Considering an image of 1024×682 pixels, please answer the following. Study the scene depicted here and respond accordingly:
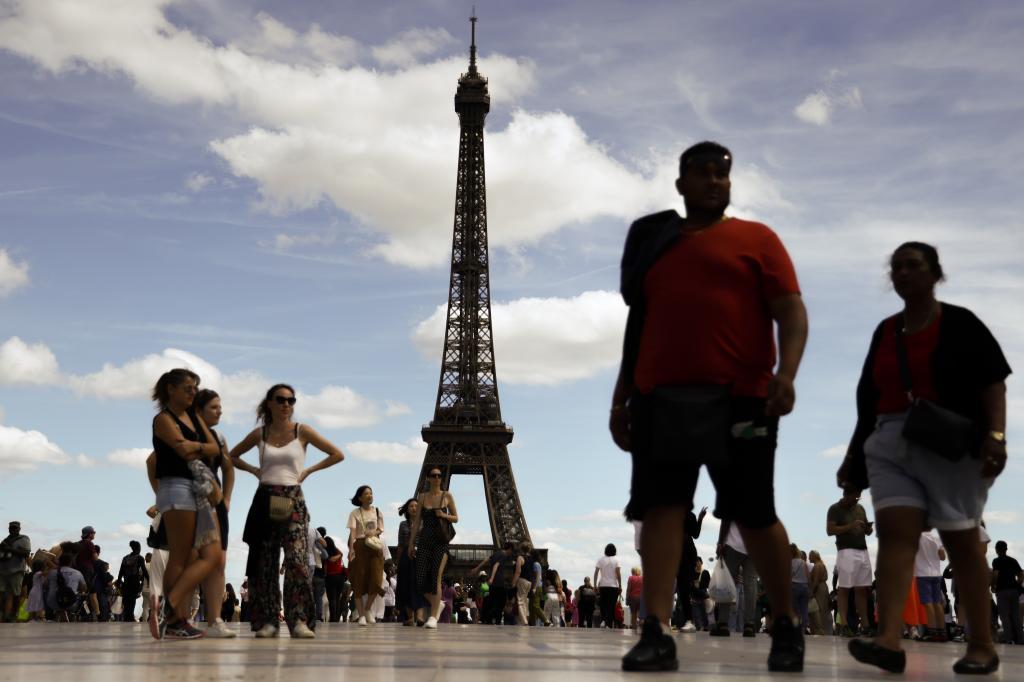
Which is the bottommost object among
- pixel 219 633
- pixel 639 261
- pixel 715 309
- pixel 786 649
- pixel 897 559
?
pixel 219 633

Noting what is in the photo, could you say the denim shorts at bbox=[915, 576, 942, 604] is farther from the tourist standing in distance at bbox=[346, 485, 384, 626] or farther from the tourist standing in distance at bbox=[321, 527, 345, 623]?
the tourist standing in distance at bbox=[321, 527, 345, 623]

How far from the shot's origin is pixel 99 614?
2175cm

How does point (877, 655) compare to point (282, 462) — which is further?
point (282, 462)

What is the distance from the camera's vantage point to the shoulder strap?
18.5ft

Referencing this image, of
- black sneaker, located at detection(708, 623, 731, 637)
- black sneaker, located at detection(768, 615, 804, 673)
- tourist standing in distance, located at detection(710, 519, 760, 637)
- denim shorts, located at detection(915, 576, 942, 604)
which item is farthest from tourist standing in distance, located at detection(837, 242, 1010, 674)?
black sneaker, located at detection(708, 623, 731, 637)

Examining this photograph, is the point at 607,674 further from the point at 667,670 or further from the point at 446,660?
the point at 446,660

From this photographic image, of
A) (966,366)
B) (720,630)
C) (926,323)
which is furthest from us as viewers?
(720,630)

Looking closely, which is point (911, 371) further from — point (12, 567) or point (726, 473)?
point (12, 567)

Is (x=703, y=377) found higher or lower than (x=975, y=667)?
higher

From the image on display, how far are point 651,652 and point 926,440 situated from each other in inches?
55.8

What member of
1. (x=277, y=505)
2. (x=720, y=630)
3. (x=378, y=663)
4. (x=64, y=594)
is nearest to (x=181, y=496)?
(x=277, y=505)

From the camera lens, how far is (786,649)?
535 centimetres

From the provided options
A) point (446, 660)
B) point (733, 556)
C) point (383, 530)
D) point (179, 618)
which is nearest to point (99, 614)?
point (383, 530)

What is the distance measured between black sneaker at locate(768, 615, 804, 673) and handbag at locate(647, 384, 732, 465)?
0.84m
